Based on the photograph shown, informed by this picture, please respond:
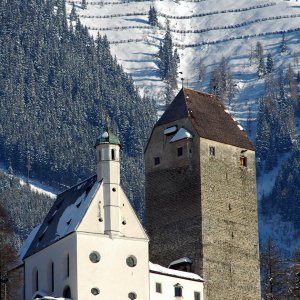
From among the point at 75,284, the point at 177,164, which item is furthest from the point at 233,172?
the point at 75,284

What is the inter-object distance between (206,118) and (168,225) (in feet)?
31.8

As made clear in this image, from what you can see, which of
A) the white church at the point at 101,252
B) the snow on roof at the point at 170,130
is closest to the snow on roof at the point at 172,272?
the white church at the point at 101,252

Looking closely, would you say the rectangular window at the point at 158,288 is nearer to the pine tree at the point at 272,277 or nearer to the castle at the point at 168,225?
the castle at the point at 168,225

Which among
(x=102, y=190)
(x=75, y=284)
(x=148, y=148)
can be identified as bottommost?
(x=75, y=284)

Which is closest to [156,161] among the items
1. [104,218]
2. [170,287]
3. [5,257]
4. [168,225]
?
[168,225]

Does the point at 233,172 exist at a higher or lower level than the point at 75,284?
higher

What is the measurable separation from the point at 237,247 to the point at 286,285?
22.4 feet

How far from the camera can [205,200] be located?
129 m

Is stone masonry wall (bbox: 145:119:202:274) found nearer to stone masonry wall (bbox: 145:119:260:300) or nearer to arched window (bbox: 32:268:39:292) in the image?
stone masonry wall (bbox: 145:119:260:300)

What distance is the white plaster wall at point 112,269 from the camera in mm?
114812

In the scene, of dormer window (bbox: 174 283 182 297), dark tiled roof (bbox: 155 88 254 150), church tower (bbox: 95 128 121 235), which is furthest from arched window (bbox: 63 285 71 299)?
dark tiled roof (bbox: 155 88 254 150)

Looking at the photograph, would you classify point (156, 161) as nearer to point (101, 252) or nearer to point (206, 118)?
point (206, 118)

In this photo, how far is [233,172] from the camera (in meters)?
132

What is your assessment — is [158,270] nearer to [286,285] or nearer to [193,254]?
[193,254]
